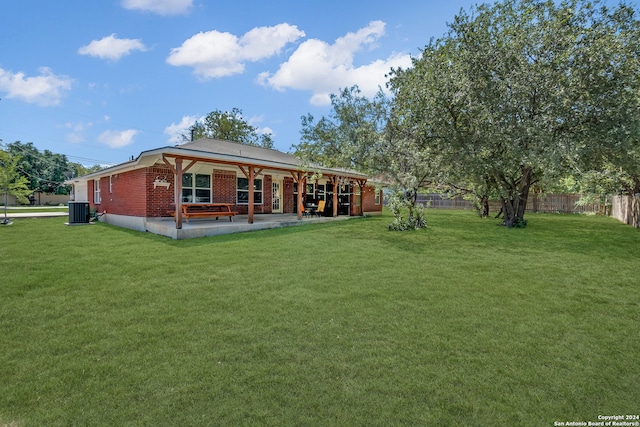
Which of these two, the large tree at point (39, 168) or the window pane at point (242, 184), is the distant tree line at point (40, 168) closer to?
the large tree at point (39, 168)

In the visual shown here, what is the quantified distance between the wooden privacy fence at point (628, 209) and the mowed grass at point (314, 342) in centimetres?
1053

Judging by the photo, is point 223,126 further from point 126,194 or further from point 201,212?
point 201,212

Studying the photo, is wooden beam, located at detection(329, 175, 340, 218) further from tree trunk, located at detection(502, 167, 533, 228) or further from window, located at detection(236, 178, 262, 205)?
tree trunk, located at detection(502, 167, 533, 228)

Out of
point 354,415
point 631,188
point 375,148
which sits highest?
point 375,148

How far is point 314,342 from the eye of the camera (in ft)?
9.96

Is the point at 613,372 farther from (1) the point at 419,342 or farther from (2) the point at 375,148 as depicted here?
(2) the point at 375,148

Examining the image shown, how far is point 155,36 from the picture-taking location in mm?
13070

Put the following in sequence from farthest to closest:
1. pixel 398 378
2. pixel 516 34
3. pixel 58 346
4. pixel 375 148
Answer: pixel 375 148, pixel 516 34, pixel 58 346, pixel 398 378

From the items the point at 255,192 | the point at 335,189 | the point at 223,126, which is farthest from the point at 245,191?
the point at 223,126

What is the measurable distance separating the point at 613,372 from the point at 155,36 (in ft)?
54.5

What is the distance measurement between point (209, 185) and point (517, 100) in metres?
11.8

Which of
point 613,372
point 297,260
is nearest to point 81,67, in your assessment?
point 297,260

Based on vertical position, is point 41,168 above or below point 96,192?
above

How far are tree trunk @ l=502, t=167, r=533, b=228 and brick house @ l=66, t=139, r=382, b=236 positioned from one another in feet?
20.2
